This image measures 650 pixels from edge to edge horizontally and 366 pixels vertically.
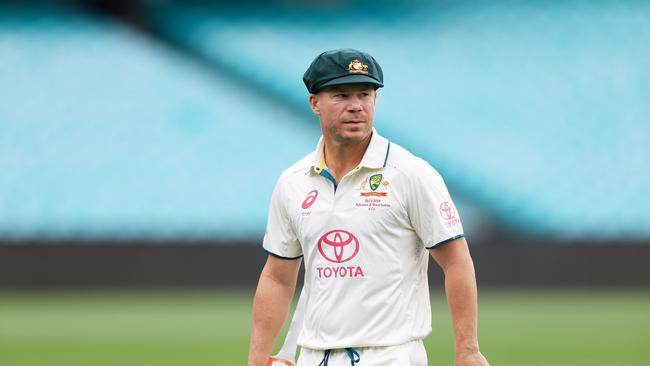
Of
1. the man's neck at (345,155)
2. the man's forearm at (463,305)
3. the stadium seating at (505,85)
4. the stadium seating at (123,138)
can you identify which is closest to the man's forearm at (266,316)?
the man's neck at (345,155)

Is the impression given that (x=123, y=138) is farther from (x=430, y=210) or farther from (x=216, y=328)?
(x=430, y=210)

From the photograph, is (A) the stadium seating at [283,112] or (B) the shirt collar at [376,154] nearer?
(B) the shirt collar at [376,154]

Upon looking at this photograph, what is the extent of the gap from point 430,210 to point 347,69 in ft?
2.03

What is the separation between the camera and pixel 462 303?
4070mm

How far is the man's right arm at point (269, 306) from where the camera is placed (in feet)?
15.1

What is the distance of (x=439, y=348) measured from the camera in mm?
11414

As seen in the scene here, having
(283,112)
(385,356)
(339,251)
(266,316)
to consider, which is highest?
(283,112)

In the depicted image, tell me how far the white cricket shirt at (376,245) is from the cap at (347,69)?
0.31 metres

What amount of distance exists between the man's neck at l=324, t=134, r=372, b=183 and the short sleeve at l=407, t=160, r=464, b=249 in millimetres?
296

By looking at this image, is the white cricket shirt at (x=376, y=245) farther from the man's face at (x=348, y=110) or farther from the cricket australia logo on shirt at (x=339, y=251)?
the man's face at (x=348, y=110)

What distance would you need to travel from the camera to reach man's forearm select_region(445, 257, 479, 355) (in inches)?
159

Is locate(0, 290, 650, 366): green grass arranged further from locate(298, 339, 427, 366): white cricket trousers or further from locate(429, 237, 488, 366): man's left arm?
locate(429, 237, 488, 366): man's left arm

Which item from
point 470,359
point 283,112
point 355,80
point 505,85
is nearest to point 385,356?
point 470,359

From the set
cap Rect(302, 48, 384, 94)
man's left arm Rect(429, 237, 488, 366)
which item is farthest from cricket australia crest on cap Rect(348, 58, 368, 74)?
man's left arm Rect(429, 237, 488, 366)
